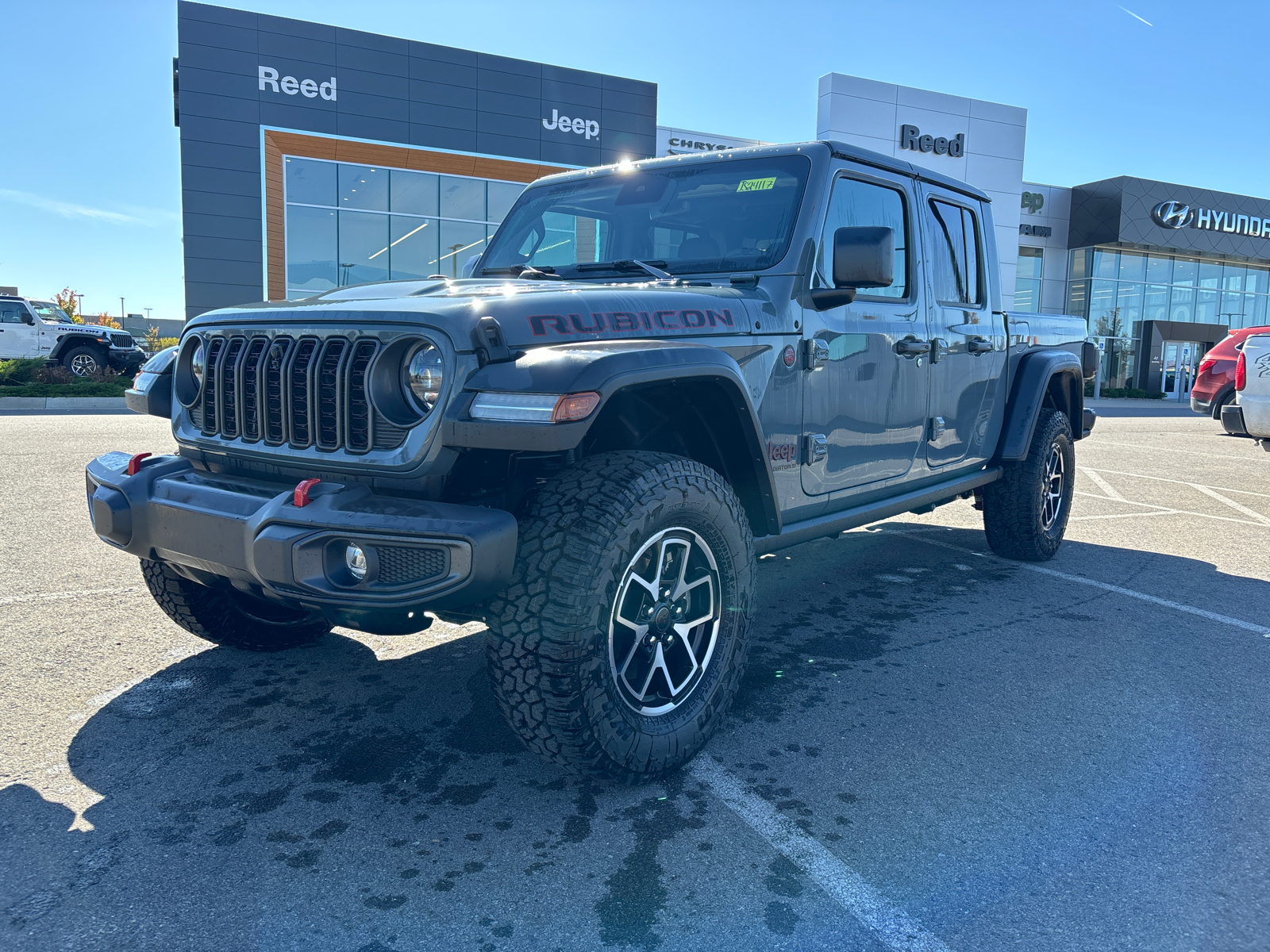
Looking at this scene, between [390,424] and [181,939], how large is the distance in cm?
129

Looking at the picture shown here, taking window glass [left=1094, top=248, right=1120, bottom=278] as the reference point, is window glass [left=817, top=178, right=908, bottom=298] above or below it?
below

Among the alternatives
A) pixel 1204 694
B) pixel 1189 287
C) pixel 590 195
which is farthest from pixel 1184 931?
pixel 1189 287

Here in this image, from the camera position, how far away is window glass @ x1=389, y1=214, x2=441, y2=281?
23750mm

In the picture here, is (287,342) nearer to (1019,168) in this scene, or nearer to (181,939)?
(181,939)

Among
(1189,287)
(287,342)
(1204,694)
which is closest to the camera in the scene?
(287,342)

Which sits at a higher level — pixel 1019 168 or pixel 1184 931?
pixel 1019 168

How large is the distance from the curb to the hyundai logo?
34923mm

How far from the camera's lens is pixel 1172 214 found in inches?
1359

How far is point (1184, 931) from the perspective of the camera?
2.04m

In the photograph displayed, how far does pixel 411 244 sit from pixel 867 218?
21780mm

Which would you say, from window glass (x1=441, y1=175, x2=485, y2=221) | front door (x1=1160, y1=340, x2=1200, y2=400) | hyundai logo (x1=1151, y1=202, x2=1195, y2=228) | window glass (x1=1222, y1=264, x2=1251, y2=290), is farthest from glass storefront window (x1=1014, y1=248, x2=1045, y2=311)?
window glass (x1=441, y1=175, x2=485, y2=221)

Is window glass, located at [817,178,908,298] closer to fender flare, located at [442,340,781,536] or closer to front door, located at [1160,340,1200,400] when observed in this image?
fender flare, located at [442,340,781,536]

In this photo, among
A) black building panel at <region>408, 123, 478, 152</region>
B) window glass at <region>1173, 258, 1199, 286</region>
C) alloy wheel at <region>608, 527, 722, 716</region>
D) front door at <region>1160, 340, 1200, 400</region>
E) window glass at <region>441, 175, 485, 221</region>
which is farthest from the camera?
window glass at <region>1173, 258, 1199, 286</region>

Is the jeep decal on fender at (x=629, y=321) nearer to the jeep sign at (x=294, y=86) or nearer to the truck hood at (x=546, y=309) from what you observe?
the truck hood at (x=546, y=309)
